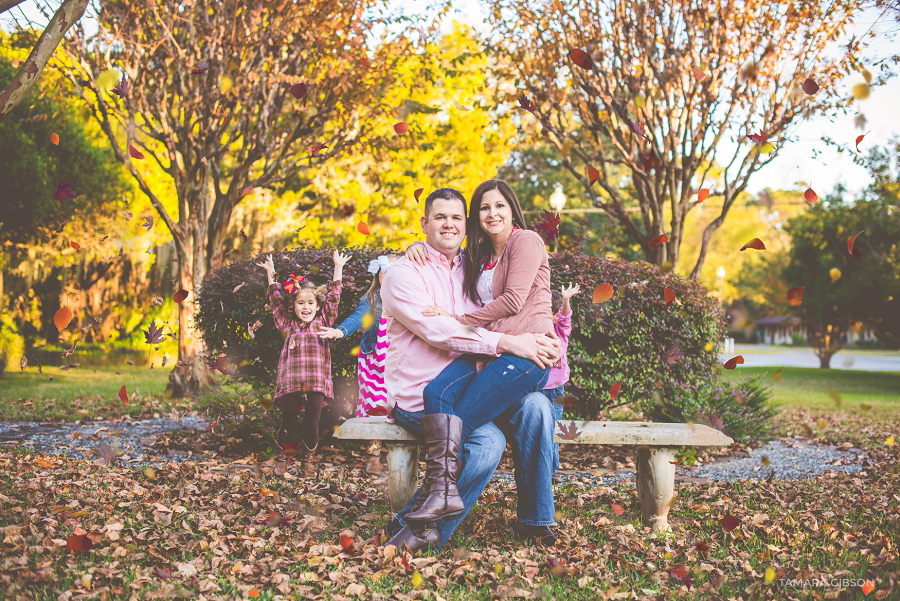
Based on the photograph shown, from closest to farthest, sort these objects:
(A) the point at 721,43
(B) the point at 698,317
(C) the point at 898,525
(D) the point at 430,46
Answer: (C) the point at 898,525
(B) the point at 698,317
(A) the point at 721,43
(D) the point at 430,46

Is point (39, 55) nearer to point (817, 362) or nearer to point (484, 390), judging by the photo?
point (484, 390)

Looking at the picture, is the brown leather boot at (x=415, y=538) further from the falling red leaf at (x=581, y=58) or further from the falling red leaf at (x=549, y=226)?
the falling red leaf at (x=581, y=58)

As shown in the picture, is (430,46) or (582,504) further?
(430,46)

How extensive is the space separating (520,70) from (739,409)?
17.7ft

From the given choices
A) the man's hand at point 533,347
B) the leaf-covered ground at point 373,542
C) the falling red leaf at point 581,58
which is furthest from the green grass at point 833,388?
the man's hand at point 533,347

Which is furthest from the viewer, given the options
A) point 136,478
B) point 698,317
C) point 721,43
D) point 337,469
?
point 721,43

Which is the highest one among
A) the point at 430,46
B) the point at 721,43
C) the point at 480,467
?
the point at 430,46

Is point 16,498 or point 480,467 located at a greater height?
point 480,467

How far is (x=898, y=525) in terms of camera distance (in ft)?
14.4

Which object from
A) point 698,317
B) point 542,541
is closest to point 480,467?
point 542,541

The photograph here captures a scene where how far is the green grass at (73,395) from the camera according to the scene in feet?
29.2

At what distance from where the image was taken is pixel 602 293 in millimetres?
6254

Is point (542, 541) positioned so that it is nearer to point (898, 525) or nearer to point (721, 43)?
point (898, 525)

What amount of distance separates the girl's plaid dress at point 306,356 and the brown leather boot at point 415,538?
235 cm
